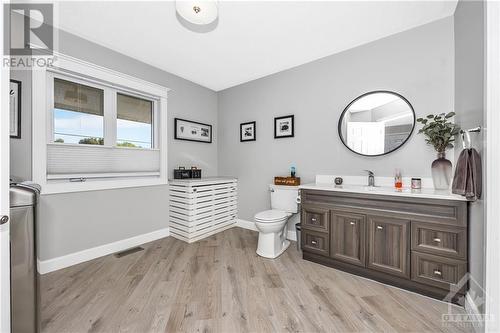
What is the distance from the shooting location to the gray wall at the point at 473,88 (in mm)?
1384

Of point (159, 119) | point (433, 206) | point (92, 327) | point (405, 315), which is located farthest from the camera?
point (159, 119)

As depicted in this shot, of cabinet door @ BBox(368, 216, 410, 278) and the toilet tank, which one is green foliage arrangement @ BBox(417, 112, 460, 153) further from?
the toilet tank

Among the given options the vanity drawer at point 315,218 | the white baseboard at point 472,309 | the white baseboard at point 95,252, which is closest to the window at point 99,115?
the white baseboard at point 95,252

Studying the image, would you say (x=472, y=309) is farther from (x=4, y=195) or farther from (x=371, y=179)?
(x=4, y=195)

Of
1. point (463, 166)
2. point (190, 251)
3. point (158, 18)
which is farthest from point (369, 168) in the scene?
point (158, 18)

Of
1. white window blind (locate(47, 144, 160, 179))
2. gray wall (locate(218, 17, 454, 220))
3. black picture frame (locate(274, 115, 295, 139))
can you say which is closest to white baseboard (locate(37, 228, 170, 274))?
white window blind (locate(47, 144, 160, 179))

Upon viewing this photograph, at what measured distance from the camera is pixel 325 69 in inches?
107

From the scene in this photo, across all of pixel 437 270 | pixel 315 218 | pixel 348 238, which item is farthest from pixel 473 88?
pixel 315 218

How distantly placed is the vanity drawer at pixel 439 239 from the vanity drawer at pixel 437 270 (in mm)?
47

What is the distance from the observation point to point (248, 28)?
2145 millimetres

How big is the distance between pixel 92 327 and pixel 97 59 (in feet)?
8.68

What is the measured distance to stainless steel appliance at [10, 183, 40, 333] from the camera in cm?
105

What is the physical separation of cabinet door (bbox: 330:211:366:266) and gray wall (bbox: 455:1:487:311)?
0.73 metres

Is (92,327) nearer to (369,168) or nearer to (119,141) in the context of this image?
(119,141)
